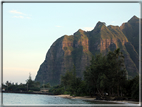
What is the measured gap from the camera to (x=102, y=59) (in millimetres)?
59250

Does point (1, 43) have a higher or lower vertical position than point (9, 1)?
lower

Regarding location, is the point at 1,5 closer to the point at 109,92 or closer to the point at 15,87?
the point at 109,92

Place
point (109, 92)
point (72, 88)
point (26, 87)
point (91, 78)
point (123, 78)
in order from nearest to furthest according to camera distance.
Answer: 1. point (123, 78)
2. point (109, 92)
3. point (91, 78)
4. point (72, 88)
5. point (26, 87)

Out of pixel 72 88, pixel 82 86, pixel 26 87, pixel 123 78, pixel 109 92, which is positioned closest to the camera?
pixel 123 78

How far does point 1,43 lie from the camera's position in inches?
523

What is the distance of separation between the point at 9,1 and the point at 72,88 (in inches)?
2674

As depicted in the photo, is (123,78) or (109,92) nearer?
(123,78)

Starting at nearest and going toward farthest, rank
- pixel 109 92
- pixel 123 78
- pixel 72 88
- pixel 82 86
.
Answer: pixel 123 78 < pixel 109 92 < pixel 82 86 < pixel 72 88

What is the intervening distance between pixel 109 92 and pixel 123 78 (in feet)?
23.7

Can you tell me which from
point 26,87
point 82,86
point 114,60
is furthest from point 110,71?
point 26,87

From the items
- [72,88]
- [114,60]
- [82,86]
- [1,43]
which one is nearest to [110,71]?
[114,60]

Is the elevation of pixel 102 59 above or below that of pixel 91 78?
above

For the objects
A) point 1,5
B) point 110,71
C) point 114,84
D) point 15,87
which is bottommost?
point 15,87

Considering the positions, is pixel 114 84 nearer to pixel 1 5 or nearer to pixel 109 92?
pixel 109 92
